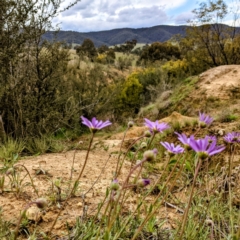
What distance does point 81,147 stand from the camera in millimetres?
5152

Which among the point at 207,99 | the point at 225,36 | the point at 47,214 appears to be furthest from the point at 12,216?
the point at 225,36

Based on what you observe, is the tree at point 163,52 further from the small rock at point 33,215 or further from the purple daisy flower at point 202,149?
the purple daisy flower at point 202,149

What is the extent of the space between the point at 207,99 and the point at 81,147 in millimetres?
5390

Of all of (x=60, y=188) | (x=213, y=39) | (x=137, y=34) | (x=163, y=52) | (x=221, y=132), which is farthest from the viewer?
(x=137, y=34)

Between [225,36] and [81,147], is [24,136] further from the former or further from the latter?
[225,36]

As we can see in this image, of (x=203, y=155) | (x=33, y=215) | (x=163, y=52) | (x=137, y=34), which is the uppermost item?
(x=137, y=34)

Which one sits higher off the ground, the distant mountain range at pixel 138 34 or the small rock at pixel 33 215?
the distant mountain range at pixel 138 34

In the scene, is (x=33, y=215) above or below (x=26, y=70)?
below

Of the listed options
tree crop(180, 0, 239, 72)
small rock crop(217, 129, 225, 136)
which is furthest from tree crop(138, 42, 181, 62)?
small rock crop(217, 129, 225, 136)

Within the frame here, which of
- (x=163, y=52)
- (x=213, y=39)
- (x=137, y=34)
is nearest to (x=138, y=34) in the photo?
(x=137, y=34)

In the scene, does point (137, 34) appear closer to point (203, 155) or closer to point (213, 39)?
point (213, 39)

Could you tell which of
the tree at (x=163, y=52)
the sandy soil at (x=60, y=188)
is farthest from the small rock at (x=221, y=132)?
the tree at (x=163, y=52)

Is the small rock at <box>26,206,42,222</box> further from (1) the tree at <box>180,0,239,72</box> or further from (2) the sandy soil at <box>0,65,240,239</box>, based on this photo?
(1) the tree at <box>180,0,239,72</box>

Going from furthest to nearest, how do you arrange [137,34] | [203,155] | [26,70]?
[137,34], [26,70], [203,155]
